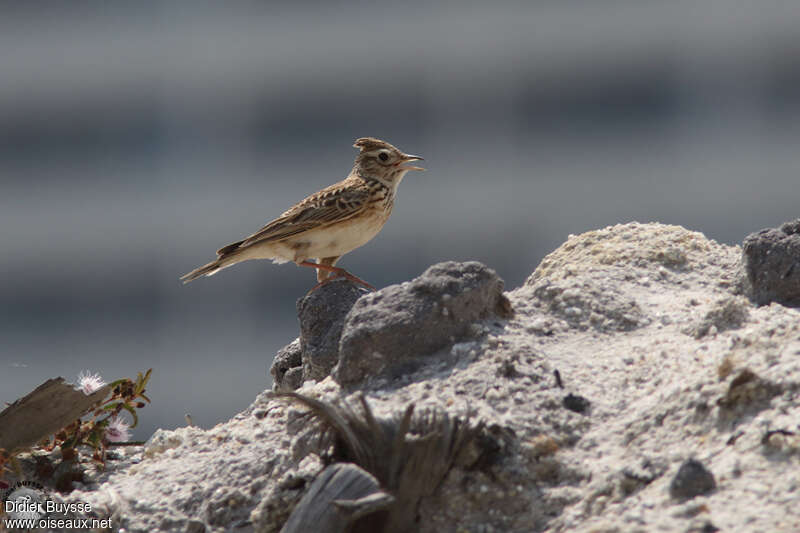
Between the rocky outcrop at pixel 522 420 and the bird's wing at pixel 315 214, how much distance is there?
4.12ft

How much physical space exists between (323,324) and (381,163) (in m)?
1.94

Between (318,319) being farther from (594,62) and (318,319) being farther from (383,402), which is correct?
(594,62)

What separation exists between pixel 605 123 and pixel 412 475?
24780 mm

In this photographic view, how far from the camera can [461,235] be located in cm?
2652

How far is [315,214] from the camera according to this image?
5492 millimetres

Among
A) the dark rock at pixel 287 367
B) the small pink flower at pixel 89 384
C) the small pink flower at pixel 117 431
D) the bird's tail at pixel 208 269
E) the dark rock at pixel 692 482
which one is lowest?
the dark rock at pixel 692 482

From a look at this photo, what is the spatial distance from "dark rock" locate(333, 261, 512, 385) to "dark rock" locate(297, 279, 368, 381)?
0.41 metres

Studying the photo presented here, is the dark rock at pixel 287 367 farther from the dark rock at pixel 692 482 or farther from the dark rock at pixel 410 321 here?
the dark rock at pixel 692 482

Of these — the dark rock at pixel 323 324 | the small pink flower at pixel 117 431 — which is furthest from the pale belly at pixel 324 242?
the small pink flower at pixel 117 431

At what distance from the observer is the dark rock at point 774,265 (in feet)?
12.1

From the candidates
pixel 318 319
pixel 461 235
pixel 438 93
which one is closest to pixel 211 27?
pixel 438 93

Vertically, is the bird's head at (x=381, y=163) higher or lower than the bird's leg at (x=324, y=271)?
higher

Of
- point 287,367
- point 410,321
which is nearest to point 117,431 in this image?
point 287,367

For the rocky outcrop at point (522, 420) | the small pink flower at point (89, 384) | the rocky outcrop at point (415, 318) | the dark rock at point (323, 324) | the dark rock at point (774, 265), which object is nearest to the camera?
the rocky outcrop at point (522, 420)
